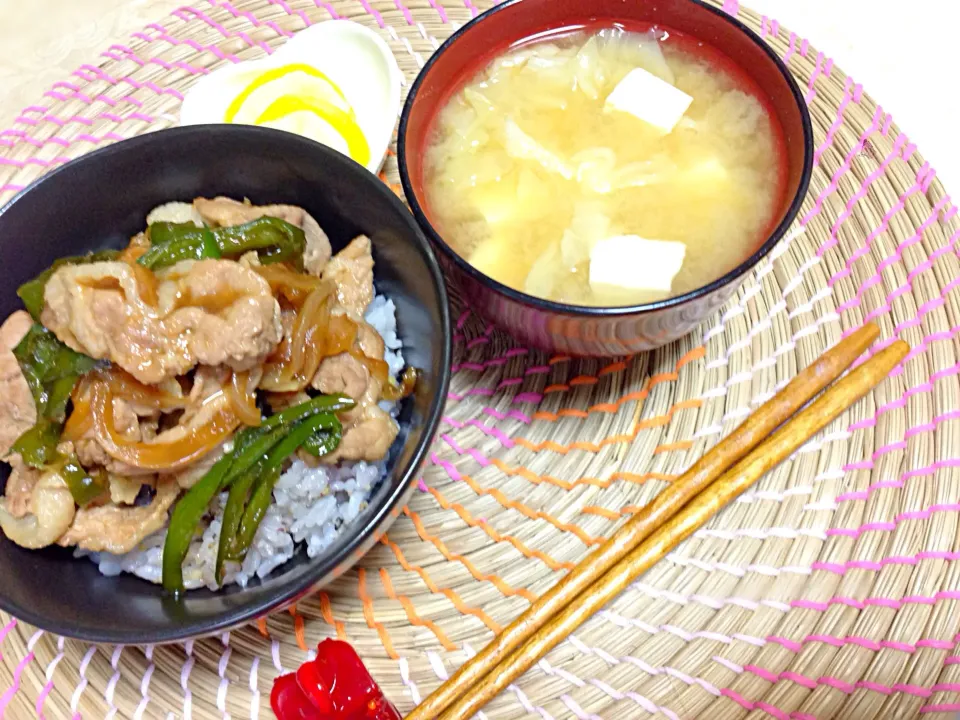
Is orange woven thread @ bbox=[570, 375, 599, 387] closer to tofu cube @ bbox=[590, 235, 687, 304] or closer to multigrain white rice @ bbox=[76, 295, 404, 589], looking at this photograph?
tofu cube @ bbox=[590, 235, 687, 304]

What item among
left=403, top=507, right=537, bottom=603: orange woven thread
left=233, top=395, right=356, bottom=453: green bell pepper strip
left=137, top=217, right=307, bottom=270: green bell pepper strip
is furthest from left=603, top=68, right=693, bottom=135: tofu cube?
left=403, top=507, right=537, bottom=603: orange woven thread

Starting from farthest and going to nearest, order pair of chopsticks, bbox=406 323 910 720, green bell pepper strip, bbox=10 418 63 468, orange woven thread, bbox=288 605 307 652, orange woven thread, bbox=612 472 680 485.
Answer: orange woven thread, bbox=612 472 680 485
orange woven thread, bbox=288 605 307 652
pair of chopsticks, bbox=406 323 910 720
green bell pepper strip, bbox=10 418 63 468

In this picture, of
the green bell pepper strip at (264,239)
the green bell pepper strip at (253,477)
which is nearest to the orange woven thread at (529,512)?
the green bell pepper strip at (253,477)

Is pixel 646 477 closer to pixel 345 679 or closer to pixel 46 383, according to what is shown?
pixel 345 679

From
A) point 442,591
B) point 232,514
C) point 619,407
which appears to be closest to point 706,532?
point 619,407

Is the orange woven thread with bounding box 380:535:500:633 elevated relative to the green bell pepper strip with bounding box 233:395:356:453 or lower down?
lower down
